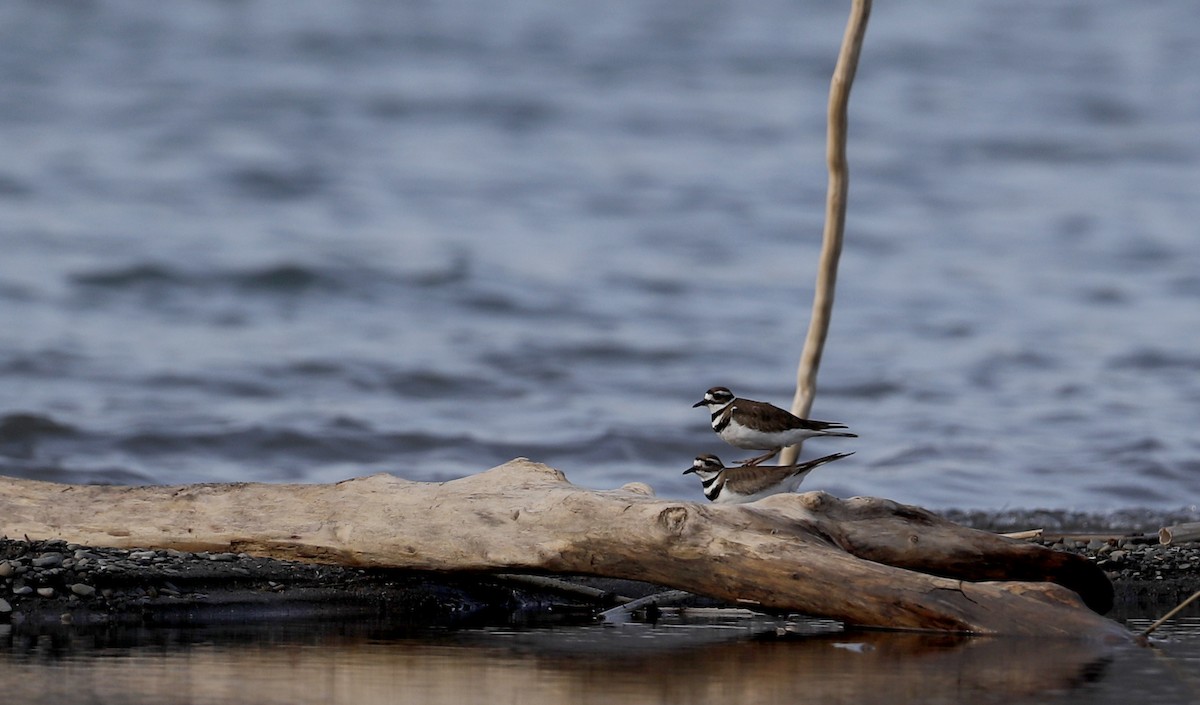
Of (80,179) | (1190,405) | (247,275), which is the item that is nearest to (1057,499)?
(1190,405)

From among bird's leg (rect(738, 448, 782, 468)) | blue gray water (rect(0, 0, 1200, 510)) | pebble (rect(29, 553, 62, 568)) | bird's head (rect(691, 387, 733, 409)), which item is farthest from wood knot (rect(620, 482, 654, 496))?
blue gray water (rect(0, 0, 1200, 510))

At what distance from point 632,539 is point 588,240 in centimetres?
1509

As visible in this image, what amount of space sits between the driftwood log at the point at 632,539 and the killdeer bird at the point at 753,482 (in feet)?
2.40

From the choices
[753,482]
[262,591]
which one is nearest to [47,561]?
[262,591]

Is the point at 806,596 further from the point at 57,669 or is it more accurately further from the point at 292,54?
the point at 292,54

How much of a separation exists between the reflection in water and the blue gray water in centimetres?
506

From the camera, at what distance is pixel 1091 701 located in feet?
16.2

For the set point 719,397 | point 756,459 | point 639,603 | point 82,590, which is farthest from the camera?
point 719,397

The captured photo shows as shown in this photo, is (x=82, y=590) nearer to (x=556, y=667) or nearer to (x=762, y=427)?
(x=556, y=667)

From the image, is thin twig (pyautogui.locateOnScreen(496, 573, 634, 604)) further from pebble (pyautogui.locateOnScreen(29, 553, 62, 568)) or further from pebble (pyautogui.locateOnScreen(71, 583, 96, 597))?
pebble (pyautogui.locateOnScreen(29, 553, 62, 568))

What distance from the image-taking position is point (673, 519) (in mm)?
6309

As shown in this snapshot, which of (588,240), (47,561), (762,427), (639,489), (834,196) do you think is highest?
(588,240)

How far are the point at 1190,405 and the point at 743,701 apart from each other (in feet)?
36.1

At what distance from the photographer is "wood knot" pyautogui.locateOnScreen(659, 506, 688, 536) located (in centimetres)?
629
